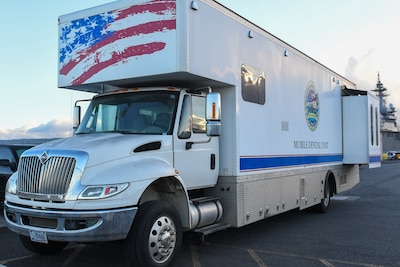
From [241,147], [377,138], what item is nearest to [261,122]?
[241,147]

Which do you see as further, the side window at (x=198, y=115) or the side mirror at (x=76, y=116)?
the side mirror at (x=76, y=116)

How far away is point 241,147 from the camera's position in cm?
721

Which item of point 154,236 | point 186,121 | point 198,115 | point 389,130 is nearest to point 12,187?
point 154,236

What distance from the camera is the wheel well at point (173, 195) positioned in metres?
5.93

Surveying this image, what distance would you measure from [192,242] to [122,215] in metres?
2.61

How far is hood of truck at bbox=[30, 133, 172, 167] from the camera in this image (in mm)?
5223

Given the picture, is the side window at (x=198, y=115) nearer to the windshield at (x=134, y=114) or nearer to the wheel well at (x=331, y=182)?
the windshield at (x=134, y=114)

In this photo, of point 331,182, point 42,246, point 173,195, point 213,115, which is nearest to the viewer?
point 213,115

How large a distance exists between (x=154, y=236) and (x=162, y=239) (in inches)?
5.4

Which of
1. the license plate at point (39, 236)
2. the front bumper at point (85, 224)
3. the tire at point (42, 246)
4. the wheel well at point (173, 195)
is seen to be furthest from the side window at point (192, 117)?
the tire at point (42, 246)

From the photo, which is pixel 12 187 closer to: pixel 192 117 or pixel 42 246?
pixel 42 246

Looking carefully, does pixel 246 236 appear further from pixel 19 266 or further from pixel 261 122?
pixel 19 266

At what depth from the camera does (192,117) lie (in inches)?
251

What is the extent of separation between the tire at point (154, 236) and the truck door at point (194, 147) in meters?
0.85
